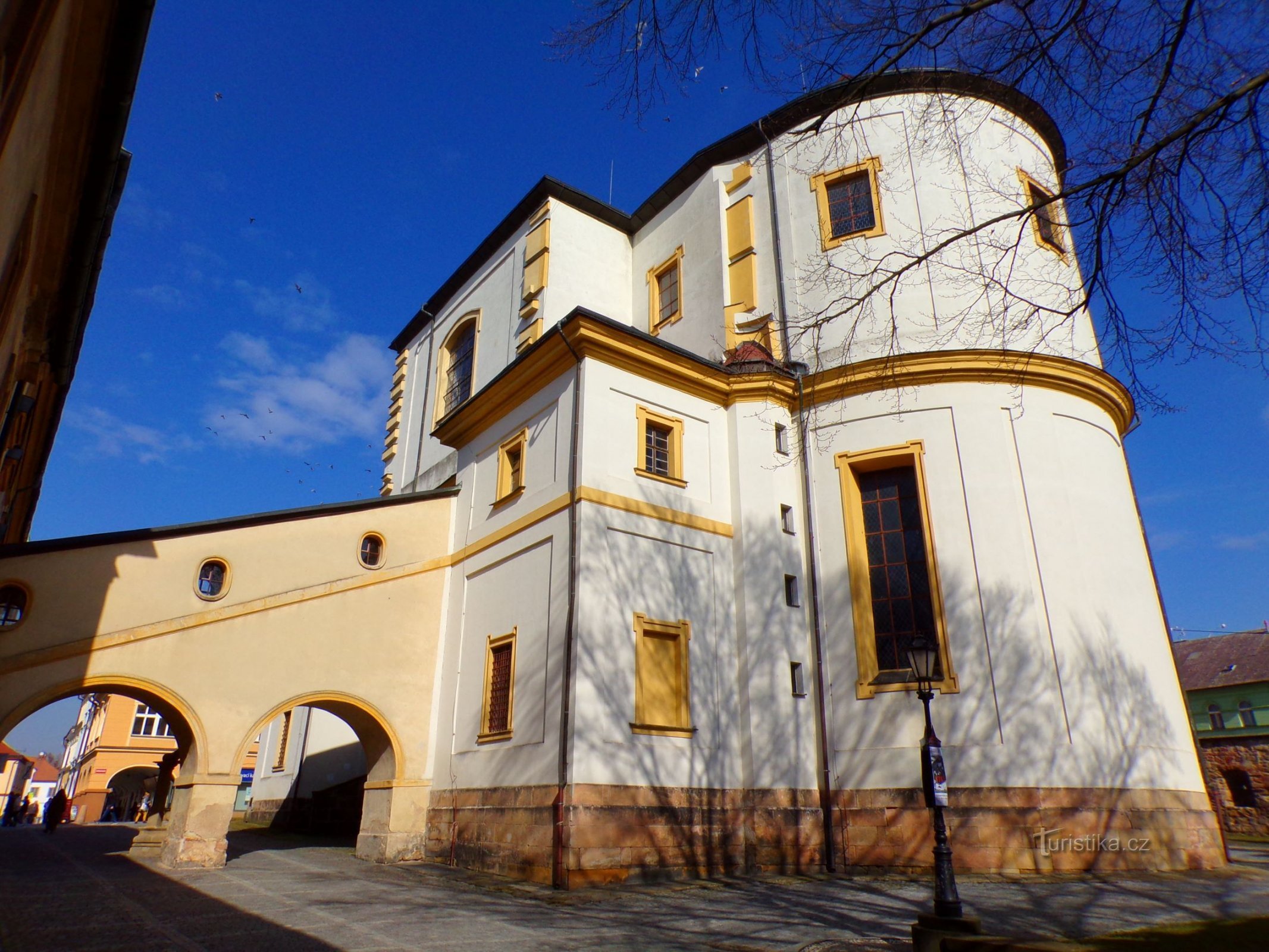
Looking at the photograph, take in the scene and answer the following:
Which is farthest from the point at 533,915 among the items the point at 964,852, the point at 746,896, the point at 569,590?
the point at 964,852

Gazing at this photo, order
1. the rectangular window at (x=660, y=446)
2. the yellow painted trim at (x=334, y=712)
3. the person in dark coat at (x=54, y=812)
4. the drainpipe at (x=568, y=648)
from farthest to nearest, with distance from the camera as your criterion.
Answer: the person in dark coat at (x=54, y=812)
the rectangular window at (x=660, y=446)
the yellow painted trim at (x=334, y=712)
the drainpipe at (x=568, y=648)

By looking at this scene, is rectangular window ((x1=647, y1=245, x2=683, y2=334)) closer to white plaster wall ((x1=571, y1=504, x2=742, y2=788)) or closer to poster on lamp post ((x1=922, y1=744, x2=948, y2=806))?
white plaster wall ((x1=571, y1=504, x2=742, y2=788))

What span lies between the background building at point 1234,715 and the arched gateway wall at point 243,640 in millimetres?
22976

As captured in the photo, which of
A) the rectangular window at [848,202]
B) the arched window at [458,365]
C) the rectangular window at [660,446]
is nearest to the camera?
the rectangular window at [660,446]

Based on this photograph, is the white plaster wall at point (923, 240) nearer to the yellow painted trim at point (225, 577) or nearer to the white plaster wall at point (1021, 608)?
the white plaster wall at point (1021, 608)

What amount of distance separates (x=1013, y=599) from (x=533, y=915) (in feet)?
27.7

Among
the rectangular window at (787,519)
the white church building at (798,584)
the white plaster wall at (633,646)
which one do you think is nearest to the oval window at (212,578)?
the white church building at (798,584)

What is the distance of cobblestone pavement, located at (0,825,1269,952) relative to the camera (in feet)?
25.7

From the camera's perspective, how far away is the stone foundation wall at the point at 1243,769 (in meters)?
29.1

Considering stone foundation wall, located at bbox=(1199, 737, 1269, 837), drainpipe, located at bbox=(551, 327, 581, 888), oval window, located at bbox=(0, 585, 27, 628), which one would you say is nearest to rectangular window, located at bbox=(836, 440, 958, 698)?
drainpipe, located at bbox=(551, 327, 581, 888)

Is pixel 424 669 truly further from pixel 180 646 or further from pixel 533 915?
pixel 533 915

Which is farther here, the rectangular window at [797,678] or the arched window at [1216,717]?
the arched window at [1216,717]

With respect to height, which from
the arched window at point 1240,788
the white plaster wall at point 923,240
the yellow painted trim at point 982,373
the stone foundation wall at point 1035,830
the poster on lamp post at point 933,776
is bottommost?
the stone foundation wall at point 1035,830

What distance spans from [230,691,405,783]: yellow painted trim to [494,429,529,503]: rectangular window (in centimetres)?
411
